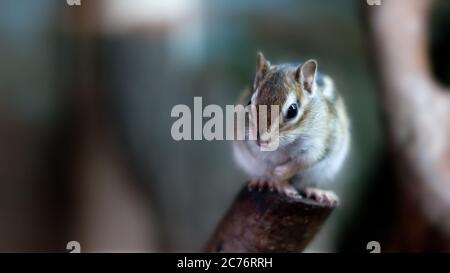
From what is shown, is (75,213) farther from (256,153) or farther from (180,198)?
(256,153)

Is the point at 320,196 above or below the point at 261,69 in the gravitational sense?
below

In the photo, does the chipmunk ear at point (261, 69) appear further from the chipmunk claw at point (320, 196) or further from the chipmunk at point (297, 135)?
the chipmunk claw at point (320, 196)

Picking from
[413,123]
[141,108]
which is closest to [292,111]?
[413,123]

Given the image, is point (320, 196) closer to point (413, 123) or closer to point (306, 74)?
point (306, 74)

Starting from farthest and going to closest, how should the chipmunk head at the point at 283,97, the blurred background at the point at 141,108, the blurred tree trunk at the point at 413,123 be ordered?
the blurred background at the point at 141,108 < the blurred tree trunk at the point at 413,123 < the chipmunk head at the point at 283,97

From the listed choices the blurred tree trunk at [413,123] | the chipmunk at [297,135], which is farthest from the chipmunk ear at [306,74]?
the blurred tree trunk at [413,123]
